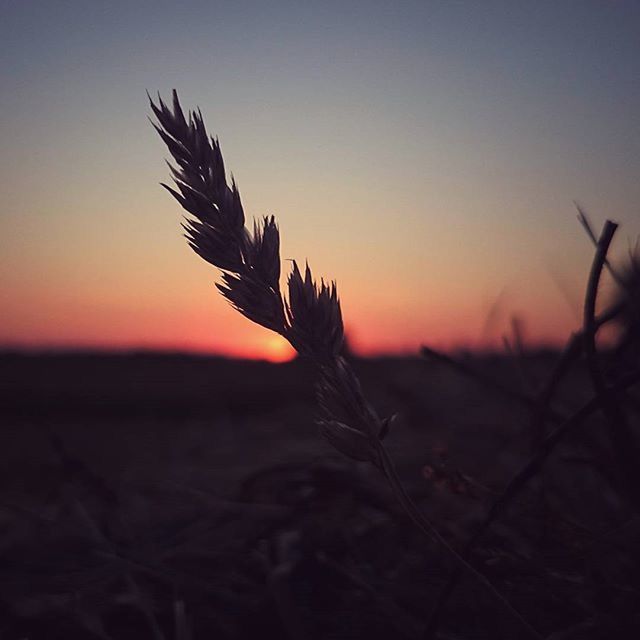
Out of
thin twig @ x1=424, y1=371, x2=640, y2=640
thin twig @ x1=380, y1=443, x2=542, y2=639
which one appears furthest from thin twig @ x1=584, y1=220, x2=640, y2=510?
thin twig @ x1=380, y1=443, x2=542, y2=639

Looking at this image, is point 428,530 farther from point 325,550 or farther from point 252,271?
point 325,550

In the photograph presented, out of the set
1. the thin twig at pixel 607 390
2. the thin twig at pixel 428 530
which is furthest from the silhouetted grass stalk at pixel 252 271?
the thin twig at pixel 607 390

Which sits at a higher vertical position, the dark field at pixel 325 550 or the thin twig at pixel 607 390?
the thin twig at pixel 607 390

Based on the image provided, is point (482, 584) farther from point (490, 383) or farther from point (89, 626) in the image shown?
point (89, 626)

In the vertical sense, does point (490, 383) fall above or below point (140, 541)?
above

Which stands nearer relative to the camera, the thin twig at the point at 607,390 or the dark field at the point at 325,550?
the thin twig at the point at 607,390

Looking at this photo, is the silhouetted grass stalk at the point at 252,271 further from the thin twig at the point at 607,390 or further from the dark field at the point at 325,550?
the thin twig at the point at 607,390

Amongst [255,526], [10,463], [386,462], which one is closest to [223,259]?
[386,462]

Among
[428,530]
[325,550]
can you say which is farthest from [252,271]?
[325,550]

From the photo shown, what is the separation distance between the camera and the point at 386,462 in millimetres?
398

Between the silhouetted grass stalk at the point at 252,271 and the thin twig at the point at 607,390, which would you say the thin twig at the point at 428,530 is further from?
the thin twig at the point at 607,390

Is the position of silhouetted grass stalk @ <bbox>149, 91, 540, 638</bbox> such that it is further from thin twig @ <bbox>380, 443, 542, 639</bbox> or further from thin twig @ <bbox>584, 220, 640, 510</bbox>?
thin twig @ <bbox>584, 220, 640, 510</bbox>

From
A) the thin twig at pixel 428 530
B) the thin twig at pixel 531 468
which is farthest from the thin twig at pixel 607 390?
the thin twig at pixel 428 530

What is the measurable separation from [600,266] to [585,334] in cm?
5
